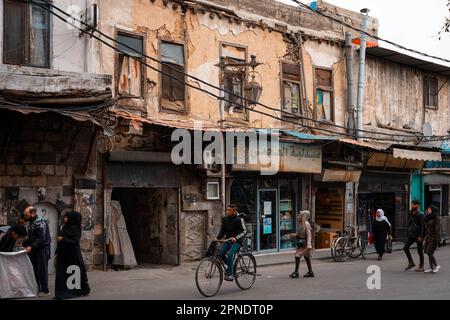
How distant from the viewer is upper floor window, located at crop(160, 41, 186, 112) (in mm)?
16500

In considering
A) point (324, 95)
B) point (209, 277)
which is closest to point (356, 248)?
point (324, 95)

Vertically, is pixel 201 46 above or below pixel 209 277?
above

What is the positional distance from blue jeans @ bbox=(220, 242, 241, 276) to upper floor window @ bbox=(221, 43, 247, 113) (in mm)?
7284

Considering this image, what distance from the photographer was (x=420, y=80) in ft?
84.7

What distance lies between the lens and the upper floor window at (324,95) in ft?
69.4

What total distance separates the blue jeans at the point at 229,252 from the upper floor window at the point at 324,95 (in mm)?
10299

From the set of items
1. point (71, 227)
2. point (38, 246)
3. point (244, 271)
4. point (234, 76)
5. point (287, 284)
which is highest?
point (234, 76)

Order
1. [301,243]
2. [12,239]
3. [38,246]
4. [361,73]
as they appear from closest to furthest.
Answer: [12,239] < [38,246] < [301,243] < [361,73]

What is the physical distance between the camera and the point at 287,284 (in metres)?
12.7

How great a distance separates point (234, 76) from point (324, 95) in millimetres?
4388

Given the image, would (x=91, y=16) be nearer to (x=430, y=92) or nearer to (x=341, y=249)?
(x=341, y=249)

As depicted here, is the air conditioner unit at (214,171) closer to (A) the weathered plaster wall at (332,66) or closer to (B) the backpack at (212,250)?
(B) the backpack at (212,250)

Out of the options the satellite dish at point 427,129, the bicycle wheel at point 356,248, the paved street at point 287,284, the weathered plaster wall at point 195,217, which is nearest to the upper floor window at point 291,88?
the weathered plaster wall at point 195,217

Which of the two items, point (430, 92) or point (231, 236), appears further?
point (430, 92)
